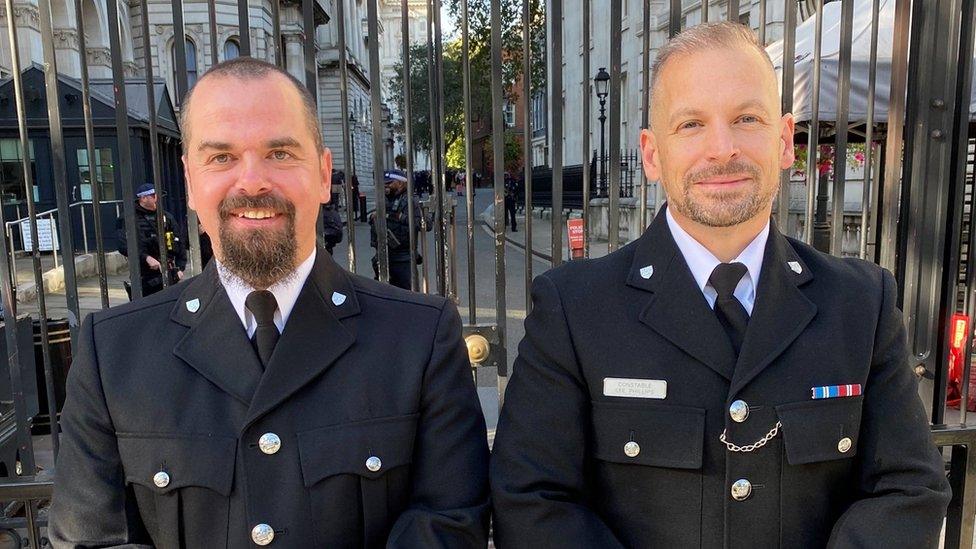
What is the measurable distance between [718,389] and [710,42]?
0.85m

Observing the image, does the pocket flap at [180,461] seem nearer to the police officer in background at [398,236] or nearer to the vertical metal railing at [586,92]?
the vertical metal railing at [586,92]

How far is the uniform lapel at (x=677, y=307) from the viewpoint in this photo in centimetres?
172

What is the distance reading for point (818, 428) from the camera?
171 centimetres

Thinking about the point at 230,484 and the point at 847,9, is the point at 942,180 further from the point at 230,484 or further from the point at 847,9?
the point at 230,484

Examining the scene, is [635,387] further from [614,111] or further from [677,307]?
[614,111]

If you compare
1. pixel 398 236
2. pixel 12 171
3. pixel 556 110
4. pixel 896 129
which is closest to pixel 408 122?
pixel 556 110

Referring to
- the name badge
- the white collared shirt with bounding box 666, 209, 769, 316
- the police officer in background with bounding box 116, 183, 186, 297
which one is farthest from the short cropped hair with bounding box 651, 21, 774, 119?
the police officer in background with bounding box 116, 183, 186, 297

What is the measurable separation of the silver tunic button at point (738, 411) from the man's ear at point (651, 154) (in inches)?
24.5

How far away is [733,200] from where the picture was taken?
1.73 metres

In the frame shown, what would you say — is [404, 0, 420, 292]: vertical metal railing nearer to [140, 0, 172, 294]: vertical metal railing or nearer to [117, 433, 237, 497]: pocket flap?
[140, 0, 172, 294]: vertical metal railing

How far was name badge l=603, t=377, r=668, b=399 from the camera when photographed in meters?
1.76

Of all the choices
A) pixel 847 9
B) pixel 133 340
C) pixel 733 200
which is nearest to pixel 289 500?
pixel 133 340

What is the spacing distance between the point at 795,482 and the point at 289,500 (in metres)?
1.23

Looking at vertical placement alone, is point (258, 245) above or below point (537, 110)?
below
